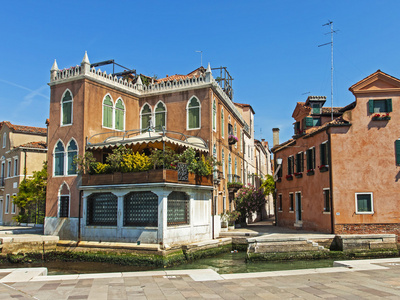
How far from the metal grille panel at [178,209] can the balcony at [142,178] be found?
79 centimetres

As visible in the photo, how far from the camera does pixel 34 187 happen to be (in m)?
27.4

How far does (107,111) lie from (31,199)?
11.4 meters

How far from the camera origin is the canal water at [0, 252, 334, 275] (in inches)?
603

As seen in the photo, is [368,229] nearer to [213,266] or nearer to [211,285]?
[213,266]

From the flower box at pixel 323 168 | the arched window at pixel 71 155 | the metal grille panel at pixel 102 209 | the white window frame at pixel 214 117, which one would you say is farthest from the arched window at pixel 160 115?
the flower box at pixel 323 168

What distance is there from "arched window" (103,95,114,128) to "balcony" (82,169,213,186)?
363 centimetres

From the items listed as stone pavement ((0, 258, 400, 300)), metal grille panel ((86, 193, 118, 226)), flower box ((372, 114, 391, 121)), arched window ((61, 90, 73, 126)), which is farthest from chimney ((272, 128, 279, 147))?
stone pavement ((0, 258, 400, 300))

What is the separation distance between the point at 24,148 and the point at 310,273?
87.4 ft

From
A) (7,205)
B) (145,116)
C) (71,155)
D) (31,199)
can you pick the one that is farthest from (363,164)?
(7,205)

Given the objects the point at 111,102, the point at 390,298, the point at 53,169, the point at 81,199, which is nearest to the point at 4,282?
the point at 390,298

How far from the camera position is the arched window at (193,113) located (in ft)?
72.2

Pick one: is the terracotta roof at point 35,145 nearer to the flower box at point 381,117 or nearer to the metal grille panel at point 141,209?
the metal grille panel at point 141,209

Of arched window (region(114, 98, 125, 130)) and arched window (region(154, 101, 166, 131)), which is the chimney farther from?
arched window (region(114, 98, 125, 130))

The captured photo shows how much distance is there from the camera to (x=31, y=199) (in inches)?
1117
